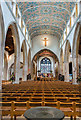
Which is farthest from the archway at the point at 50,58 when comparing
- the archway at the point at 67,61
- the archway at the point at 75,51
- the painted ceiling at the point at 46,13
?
the archway at the point at 75,51

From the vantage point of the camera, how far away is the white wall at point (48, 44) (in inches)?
953

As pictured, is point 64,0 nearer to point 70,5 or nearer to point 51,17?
point 70,5

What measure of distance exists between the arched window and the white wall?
47.8ft

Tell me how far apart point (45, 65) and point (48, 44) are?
14.9 m

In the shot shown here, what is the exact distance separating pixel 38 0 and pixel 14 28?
4.26m

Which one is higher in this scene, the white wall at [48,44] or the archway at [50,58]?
the white wall at [48,44]

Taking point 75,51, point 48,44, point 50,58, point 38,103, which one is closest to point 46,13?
point 75,51

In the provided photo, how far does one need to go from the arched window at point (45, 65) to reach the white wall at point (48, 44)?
14.6 m

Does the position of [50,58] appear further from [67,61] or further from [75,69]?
[75,69]

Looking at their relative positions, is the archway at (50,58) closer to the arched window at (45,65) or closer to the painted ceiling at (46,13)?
the arched window at (45,65)

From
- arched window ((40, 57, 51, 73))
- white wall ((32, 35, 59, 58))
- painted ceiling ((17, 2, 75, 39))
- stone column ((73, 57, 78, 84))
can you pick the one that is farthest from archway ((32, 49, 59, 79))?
stone column ((73, 57, 78, 84))

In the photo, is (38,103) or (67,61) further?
(67,61)

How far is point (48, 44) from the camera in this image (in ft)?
79.8

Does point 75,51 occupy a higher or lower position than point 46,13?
lower
